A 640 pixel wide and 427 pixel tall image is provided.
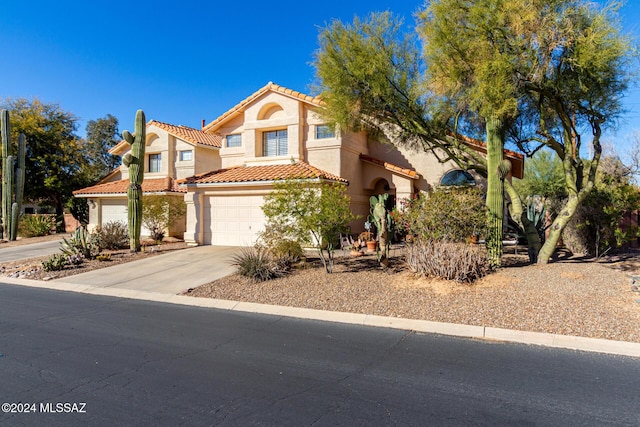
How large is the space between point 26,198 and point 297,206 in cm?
2731

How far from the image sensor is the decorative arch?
18.2 metres

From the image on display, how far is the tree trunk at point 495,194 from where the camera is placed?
9.98 metres

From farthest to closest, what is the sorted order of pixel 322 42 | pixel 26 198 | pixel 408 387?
pixel 26 198
pixel 322 42
pixel 408 387

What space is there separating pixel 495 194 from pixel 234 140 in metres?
13.2

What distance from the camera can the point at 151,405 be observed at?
3.94 metres

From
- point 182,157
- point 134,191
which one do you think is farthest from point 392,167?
point 182,157

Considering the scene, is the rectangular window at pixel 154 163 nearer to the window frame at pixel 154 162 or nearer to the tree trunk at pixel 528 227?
the window frame at pixel 154 162

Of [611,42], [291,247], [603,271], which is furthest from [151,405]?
[611,42]

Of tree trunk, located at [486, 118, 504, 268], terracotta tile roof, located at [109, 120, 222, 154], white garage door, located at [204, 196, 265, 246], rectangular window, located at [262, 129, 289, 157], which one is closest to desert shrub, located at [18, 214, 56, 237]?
terracotta tile roof, located at [109, 120, 222, 154]

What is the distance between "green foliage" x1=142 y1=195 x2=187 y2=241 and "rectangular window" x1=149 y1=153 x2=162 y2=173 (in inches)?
192

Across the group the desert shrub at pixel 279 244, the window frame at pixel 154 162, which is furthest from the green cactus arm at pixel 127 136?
the desert shrub at pixel 279 244

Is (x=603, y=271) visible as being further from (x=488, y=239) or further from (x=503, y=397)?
(x=503, y=397)

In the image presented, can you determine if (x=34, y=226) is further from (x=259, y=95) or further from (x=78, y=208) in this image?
(x=259, y=95)

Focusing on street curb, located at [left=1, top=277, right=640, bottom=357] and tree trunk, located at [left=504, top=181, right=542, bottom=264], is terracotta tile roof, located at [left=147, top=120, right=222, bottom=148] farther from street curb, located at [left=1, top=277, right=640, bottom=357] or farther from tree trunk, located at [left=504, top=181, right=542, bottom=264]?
tree trunk, located at [left=504, top=181, right=542, bottom=264]
